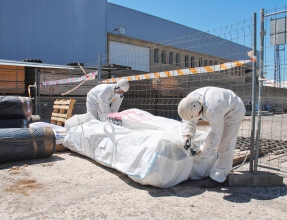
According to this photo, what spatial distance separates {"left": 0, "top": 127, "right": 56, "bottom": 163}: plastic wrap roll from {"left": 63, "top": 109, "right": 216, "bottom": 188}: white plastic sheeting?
555mm

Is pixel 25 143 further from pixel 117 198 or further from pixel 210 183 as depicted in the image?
pixel 210 183

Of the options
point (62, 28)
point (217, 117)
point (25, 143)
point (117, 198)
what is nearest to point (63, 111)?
point (25, 143)

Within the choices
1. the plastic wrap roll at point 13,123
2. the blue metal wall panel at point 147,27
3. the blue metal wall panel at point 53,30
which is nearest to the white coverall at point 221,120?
the plastic wrap roll at point 13,123

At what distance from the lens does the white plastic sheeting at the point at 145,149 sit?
315 cm

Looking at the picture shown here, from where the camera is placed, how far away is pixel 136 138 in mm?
3533

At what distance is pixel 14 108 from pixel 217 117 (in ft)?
13.9

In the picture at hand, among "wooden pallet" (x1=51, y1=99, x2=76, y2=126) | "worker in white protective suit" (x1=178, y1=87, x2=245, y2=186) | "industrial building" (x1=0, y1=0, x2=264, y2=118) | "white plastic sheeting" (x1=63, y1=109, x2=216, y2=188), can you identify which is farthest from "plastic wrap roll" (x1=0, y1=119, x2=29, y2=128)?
"industrial building" (x1=0, y1=0, x2=264, y2=118)

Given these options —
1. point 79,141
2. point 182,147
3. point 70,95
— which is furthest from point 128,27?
point 182,147

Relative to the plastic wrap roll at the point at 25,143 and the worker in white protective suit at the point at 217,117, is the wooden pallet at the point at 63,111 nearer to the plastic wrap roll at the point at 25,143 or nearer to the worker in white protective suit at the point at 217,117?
the plastic wrap roll at the point at 25,143

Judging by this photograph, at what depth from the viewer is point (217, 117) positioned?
119 inches

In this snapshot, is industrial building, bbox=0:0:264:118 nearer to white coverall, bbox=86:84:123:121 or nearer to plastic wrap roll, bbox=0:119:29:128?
white coverall, bbox=86:84:123:121

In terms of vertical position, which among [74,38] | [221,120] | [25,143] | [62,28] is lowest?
[25,143]

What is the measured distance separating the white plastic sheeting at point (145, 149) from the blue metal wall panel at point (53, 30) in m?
12.5

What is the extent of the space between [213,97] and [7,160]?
3.33 meters
